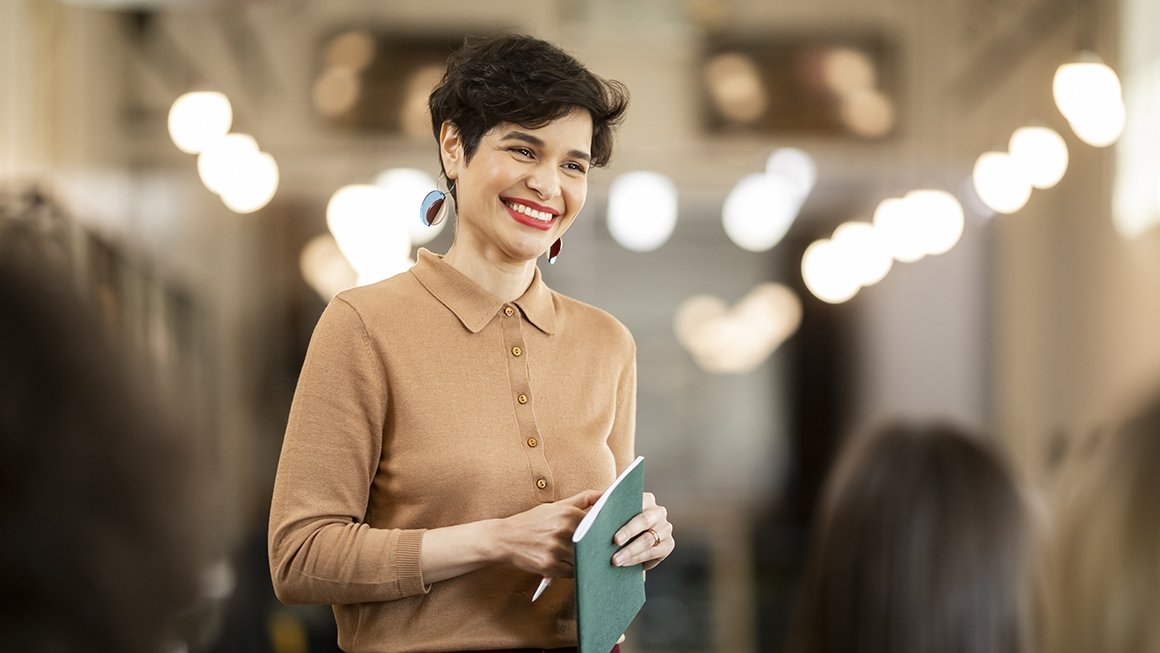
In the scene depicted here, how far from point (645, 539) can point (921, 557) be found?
257 mm

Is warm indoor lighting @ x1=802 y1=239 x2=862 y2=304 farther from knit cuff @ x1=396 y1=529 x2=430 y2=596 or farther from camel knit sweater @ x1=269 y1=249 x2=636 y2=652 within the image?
knit cuff @ x1=396 y1=529 x2=430 y2=596

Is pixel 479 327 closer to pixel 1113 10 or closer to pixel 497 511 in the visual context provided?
pixel 497 511

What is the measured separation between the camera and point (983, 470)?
1293 mm

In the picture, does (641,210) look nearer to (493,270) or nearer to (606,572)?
(493,270)

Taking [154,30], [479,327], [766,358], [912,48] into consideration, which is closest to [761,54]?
[912,48]

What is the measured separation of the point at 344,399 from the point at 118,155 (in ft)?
22.2

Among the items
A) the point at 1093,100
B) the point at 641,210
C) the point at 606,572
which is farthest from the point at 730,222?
the point at 606,572

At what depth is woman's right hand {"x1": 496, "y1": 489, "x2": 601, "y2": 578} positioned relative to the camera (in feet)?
4.00

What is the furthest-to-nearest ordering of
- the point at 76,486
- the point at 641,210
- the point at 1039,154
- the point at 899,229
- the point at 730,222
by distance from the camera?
the point at 730,222 → the point at 641,210 → the point at 899,229 → the point at 1039,154 → the point at 76,486

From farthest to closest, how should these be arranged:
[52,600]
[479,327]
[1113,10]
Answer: [1113,10] < [479,327] < [52,600]

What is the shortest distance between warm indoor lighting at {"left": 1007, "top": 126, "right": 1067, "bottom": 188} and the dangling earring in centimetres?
582

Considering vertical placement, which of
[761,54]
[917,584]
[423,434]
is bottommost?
[917,584]

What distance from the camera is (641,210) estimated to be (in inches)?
318

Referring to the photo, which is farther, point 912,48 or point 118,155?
point 912,48
